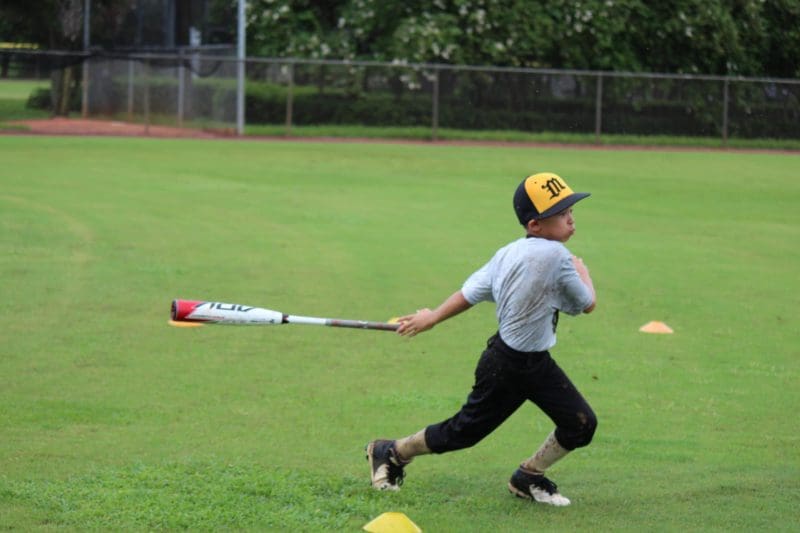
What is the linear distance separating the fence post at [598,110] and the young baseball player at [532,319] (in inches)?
1153

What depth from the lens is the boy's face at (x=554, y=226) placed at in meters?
6.05

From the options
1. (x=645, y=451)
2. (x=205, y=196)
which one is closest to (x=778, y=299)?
(x=645, y=451)

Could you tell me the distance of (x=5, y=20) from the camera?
42.9 meters

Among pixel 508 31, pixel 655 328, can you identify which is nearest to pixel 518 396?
pixel 655 328

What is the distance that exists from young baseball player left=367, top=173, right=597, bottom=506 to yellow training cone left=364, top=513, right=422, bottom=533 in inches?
24.8

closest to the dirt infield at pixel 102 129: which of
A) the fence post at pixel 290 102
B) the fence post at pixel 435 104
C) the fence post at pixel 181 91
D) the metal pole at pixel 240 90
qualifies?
the metal pole at pixel 240 90

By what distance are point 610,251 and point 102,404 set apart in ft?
28.4

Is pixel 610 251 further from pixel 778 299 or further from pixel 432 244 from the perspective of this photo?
pixel 778 299

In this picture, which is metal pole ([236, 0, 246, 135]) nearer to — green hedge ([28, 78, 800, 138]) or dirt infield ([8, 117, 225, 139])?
dirt infield ([8, 117, 225, 139])

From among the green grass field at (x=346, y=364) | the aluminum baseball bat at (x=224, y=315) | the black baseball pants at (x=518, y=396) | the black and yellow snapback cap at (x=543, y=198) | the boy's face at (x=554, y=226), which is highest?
the black and yellow snapback cap at (x=543, y=198)

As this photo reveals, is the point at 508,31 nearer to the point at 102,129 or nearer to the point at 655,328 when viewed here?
the point at 102,129

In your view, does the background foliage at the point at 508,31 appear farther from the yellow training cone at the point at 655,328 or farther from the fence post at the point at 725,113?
the yellow training cone at the point at 655,328

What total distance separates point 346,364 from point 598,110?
1053 inches

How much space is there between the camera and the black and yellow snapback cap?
237 inches
